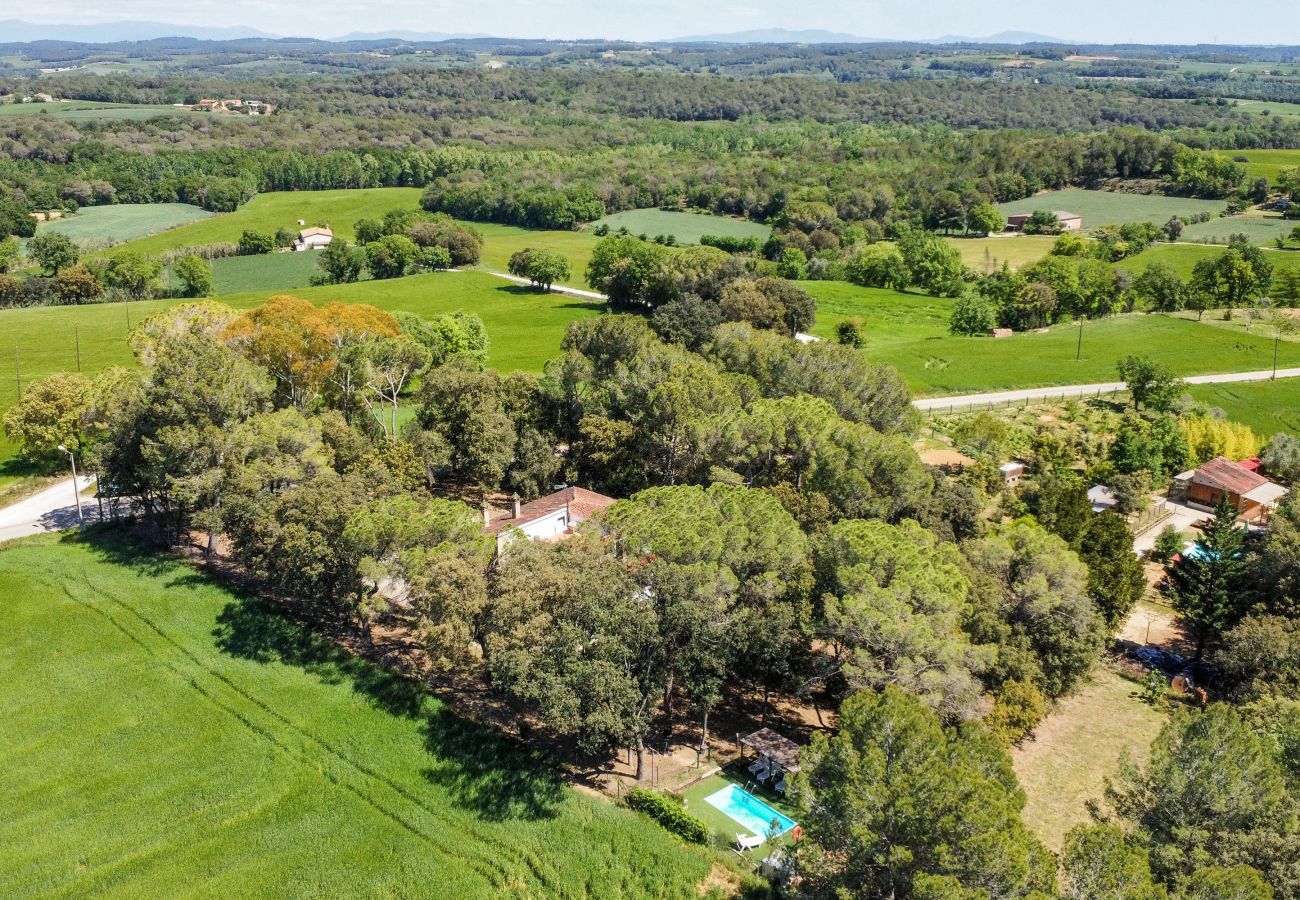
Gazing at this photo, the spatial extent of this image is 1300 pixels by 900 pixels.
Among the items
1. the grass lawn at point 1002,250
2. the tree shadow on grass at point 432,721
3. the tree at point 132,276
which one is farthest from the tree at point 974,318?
the tree at point 132,276

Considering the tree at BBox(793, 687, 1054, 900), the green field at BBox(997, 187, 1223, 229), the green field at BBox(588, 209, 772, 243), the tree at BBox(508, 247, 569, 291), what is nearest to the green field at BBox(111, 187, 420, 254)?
→ the green field at BBox(588, 209, 772, 243)

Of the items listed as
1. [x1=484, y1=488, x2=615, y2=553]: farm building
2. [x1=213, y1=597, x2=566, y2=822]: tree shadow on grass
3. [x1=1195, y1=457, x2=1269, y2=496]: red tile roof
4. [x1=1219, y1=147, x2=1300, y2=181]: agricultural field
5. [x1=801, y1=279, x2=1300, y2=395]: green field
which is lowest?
[x1=801, y1=279, x2=1300, y2=395]: green field

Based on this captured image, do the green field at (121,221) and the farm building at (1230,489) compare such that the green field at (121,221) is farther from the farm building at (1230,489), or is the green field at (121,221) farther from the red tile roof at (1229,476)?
the red tile roof at (1229,476)

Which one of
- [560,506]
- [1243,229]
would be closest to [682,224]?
[1243,229]

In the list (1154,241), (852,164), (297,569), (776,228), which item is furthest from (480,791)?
(852,164)

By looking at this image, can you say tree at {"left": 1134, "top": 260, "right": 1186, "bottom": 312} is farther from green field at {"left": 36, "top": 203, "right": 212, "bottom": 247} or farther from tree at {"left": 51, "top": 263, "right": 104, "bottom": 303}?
green field at {"left": 36, "top": 203, "right": 212, "bottom": 247}

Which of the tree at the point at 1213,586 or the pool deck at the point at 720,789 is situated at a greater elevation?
the tree at the point at 1213,586
